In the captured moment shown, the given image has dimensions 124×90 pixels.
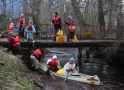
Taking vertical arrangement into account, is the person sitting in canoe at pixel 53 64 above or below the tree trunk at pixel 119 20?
below

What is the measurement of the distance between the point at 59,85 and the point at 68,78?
1397 mm

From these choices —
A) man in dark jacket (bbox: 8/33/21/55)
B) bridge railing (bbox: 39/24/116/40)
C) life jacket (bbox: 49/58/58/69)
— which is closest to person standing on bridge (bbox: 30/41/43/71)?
life jacket (bbox: 49/58/58/69)

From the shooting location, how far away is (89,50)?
3061 centimetres

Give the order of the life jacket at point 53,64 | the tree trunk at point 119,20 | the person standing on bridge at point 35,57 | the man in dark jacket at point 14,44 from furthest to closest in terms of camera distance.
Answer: the tree trunk at point 119,20 < the life jacket at point 53,64 < the person standing on bridge at point 35,57 < the man in dark jacket at point 14,44

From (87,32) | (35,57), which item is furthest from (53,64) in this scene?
(87,32)

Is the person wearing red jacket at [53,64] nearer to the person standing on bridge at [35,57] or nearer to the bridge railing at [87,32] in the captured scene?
the person standing on bridge at [35,57]

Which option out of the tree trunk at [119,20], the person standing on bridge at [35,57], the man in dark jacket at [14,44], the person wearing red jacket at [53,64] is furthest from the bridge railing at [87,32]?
the man in dark jacket at [14,44]

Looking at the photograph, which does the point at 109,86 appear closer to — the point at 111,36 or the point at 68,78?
the point at 68,78

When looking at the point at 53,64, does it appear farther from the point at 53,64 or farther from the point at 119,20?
the point at 119,20

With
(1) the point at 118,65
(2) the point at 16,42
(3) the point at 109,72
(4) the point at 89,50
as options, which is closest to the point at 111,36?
(1) the point at 118,65

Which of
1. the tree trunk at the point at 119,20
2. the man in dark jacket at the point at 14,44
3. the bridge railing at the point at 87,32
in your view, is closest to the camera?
the man in dark jacket at the point at 14,44

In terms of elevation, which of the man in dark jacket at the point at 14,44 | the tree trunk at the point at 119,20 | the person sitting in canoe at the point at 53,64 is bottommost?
the person sitting in canoe at the point at 53,64

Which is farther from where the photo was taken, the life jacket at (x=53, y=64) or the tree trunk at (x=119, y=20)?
the tree trunk at (x=119, y=20)

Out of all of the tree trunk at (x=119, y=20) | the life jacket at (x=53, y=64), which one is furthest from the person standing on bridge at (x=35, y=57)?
the tree trunk at (x=119, y=20)
